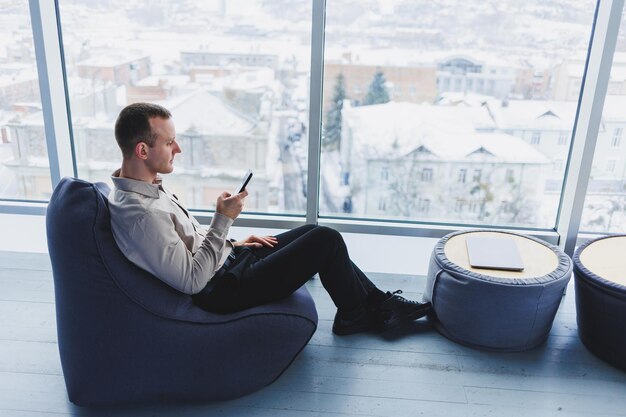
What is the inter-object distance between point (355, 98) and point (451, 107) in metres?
0.53

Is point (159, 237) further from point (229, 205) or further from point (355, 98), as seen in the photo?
point (355, 98)

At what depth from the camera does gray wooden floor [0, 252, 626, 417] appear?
6.79 feet

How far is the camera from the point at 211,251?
199 centimetres

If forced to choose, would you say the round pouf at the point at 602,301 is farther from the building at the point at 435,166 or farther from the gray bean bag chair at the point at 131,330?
the gray bean bag chair at the point at 131,330

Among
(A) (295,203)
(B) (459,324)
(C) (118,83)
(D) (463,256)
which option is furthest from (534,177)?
(C) (118,83)

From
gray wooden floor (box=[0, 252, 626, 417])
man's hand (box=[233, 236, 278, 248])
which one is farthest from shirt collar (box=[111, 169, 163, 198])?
gray wooden floor (box=[0, 252, 626, 417])

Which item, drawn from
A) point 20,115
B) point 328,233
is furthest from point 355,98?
point 20,115

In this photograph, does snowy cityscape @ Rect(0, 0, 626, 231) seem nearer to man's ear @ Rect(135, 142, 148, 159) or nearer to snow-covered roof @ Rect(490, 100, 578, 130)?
snow-covered roof @ Rect(490, 100, 578, 130)

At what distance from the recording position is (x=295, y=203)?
3191 millimetres

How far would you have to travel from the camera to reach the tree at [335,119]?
295 centimetres

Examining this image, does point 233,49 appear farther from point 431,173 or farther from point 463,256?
point 463,256

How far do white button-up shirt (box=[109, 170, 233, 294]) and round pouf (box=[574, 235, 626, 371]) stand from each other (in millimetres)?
1611

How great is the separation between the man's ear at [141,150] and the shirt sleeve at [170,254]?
0.21m

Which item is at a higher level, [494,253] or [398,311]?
[494,253]
